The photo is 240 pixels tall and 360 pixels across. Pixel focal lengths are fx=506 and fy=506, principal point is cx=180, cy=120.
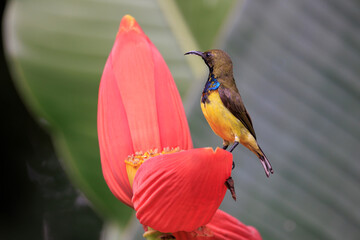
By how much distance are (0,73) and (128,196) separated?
1396 millimetres

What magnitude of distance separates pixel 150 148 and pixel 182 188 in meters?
0.08

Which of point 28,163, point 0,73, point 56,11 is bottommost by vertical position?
point 28,163

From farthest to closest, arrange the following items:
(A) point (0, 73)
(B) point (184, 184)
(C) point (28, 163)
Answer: (C) point (28, 163), (A) point (0, 73), (B) point (184, 184)

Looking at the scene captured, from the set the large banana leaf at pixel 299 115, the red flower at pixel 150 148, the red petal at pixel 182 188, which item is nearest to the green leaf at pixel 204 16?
the large banana leaf at pixel 299 115

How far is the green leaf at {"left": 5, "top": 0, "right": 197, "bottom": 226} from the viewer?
46.7 inches

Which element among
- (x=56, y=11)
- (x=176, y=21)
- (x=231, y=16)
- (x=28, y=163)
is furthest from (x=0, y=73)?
(x=231, y=16)

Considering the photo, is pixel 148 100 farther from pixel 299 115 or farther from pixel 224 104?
Answer: pixel 299 115

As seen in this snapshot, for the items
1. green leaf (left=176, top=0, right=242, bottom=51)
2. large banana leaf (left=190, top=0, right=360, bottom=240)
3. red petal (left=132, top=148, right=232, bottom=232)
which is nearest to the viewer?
red petal (left=132, top=148, right=232, bottom=232)

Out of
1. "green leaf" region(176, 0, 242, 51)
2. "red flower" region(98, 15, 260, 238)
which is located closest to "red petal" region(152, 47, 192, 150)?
"red flower" region(98, 15, 260, 238)

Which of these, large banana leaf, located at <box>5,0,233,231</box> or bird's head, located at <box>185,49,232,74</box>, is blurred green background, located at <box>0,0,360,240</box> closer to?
large banana leaf, located at <box>5,0,233,231</box>

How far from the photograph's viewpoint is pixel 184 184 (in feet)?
1.23

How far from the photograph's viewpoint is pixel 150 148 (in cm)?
45

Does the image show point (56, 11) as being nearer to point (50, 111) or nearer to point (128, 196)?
point (50, 111)

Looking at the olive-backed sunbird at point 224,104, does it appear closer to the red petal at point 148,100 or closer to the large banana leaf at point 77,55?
the red petal at point 148,100
